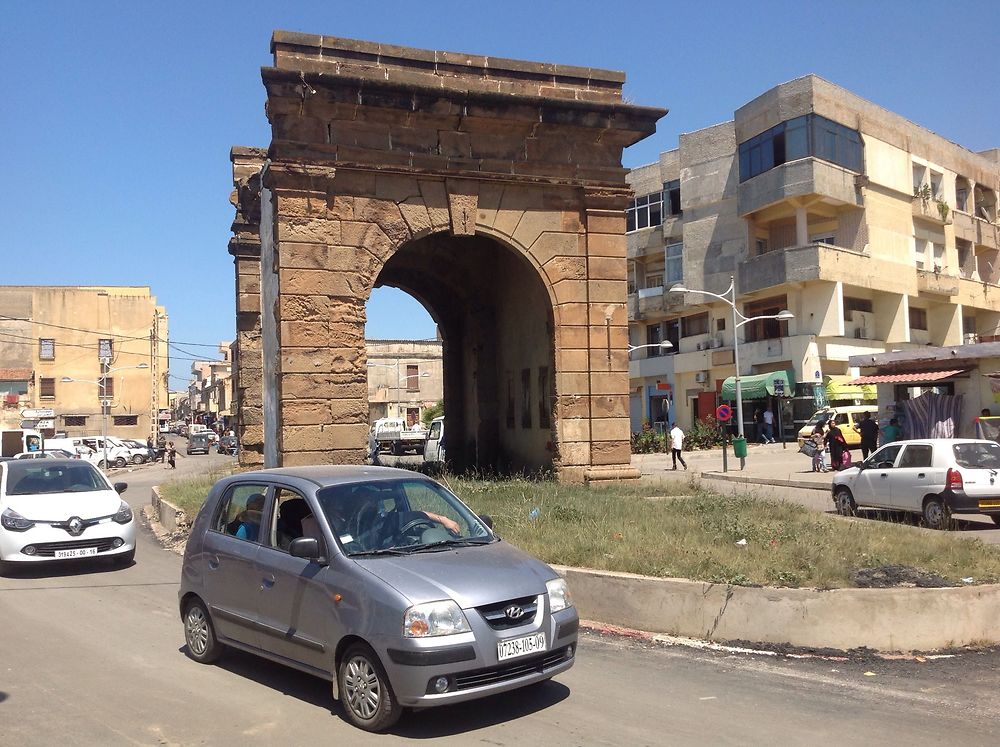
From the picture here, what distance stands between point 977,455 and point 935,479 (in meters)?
0.89

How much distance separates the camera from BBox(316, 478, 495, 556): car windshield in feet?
19.5

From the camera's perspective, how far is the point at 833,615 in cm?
752

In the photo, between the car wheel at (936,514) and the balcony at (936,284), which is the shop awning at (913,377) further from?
the balcony at (936,284)

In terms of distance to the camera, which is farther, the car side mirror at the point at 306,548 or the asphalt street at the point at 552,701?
the car side mirror at the point at 306,548

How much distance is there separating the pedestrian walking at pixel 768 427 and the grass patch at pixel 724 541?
30203mm

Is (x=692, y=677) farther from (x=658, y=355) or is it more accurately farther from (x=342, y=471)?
(x=658, y=355)

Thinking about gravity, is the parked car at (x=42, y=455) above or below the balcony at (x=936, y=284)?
below

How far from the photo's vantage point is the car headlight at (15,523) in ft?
36.4

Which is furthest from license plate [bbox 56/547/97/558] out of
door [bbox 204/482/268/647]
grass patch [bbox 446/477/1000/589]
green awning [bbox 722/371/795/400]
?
green awning [bbox 722/371/795/400]

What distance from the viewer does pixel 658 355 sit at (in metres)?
53.6

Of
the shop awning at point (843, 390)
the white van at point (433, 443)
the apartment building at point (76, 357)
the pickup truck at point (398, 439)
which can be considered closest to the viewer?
the white van at point (433, 443)

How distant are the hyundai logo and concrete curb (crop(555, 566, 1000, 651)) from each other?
2992 mm

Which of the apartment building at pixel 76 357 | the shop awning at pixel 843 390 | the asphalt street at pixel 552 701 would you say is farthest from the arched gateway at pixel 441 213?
the apartment building at pixel 76 357

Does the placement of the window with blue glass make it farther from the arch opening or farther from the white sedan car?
the white sedan car
